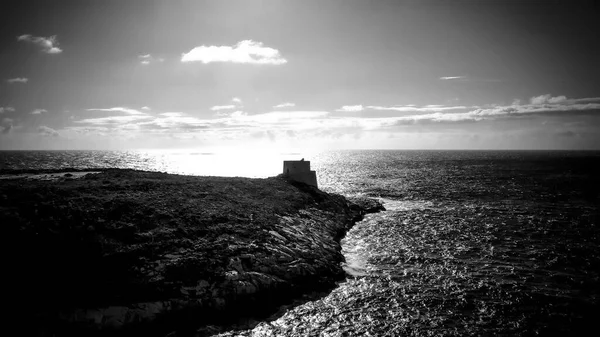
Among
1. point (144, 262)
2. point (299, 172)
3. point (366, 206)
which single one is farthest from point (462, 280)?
point (299, 172)

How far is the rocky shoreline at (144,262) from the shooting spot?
13.1 meters

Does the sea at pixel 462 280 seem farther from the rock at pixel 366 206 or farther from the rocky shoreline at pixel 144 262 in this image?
the rock at pixel 366 206

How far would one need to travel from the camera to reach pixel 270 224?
2419 centimetres

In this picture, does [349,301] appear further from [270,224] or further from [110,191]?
[110,191]

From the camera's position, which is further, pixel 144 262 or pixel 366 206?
pixel 366 206

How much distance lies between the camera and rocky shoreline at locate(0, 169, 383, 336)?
13.1 m

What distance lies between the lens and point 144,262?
51.3 feet

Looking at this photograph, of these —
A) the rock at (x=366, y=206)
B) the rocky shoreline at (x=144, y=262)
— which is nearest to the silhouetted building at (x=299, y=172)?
the rock at (x=366, y=206)

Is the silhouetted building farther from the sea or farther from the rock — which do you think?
the sea

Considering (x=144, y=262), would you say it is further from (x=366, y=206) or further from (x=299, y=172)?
(x=366, y=206)

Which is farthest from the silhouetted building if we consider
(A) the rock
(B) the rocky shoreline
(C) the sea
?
(B) the rocky shoreline

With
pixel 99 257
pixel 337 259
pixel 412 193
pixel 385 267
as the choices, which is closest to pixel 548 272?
pixel 385 267

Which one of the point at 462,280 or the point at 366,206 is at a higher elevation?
the point at 366,206

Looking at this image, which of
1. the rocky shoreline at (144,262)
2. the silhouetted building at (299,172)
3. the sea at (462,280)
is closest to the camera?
the rocky shoreline at (144,262)
